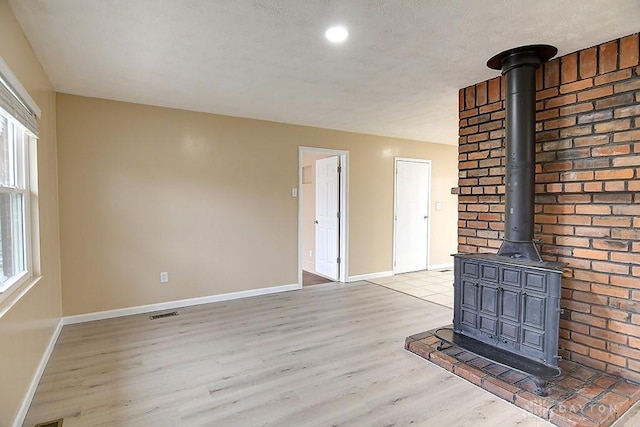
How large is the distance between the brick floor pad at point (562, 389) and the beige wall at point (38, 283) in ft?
8.85

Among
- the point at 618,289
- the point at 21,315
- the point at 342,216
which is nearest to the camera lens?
the point at 21,315

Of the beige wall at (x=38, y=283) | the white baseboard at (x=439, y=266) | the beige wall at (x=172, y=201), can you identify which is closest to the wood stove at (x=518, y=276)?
the beige wall at (x=172, y=201)

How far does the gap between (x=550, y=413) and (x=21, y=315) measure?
3141 millimetres

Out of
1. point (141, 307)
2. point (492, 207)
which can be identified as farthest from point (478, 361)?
point (141, 307)

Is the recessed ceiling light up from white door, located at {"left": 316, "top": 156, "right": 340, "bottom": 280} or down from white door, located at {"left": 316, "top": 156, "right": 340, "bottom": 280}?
up

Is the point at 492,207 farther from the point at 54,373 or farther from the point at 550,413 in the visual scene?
the point at 54,373

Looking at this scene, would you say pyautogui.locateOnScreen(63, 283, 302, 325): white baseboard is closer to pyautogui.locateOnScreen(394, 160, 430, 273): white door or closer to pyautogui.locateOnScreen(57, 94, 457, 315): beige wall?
pyautogui.locateOnScreen(57, 94, 457, 315): beige wall

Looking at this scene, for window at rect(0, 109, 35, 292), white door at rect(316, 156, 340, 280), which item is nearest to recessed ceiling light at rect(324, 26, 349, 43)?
window at rect(0, 109, 35, 292)

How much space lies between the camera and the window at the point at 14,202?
2.01 meters

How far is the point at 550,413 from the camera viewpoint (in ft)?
6.48

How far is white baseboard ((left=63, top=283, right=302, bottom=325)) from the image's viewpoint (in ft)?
11.8

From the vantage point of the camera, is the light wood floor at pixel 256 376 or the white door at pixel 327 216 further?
the white door at pixel 327 216

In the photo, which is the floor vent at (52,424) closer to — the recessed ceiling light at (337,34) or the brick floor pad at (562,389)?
the brick floor pad at (562,389)

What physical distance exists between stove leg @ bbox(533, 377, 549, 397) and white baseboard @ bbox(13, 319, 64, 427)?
9.92ft
